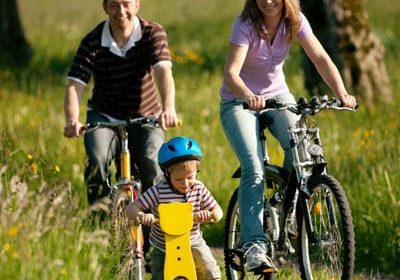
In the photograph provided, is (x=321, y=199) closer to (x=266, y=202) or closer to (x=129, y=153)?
(x=266, y=202)

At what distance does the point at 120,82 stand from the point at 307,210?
1.74m

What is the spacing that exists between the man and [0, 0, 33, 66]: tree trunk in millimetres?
9419

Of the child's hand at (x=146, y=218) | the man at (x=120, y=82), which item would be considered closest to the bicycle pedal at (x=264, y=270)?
the child's hand at (x=146, y=218)

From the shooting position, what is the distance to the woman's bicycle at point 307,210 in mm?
6664

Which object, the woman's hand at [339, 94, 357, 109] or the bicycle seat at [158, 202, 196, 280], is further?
the woman's hand at [339, 94, 357, 109]

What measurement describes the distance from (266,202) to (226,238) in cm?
62

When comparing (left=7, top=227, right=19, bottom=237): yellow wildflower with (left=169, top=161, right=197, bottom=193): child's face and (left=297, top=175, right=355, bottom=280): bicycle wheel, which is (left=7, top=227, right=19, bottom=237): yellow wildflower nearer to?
(left=169, top=161, right=197, bottom=193): child's face

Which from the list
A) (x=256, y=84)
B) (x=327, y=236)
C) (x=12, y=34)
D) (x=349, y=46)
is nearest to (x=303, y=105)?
(x=256, y=84)

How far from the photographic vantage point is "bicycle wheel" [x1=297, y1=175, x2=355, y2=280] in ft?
21.4

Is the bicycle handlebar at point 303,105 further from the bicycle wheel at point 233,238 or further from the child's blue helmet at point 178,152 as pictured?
the bicycle wheel at point 233,238

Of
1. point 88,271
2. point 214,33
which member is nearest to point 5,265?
point 88,271

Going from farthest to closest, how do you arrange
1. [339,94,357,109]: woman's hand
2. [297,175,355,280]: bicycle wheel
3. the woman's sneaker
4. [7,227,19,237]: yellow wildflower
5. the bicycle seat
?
[339,94,357,109]: woman's hand, the woman's sneaker, the bicycle seat, [297,175,355,280]: bicycle wheel, [7,227,19,237]: yellow wildflower

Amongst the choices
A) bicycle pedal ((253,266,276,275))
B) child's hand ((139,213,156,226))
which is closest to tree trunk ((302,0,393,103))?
bicycle pedal ((253,266,276,275))

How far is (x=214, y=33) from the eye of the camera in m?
19.8
